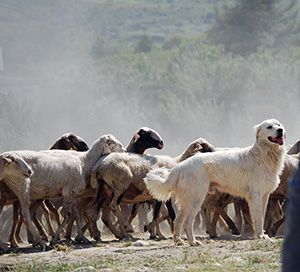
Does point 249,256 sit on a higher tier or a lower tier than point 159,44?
lower

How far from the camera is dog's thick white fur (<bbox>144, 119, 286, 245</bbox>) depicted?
10.5 metres

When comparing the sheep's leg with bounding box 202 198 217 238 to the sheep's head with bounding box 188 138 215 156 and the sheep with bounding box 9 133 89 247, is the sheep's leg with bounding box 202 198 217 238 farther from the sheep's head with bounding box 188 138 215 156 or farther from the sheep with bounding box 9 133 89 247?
the sheep with bounding box 9 133 89 247

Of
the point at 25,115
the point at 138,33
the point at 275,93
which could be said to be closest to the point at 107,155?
the point at 25,115

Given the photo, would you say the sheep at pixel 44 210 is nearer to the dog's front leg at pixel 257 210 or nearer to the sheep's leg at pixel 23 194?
the sheep's leg at pixel 23 194

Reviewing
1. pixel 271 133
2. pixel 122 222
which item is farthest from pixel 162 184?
pixel 122 222

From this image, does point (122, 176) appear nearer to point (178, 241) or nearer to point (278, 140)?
point (178, 241)

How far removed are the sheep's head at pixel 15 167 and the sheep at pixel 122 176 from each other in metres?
1.80

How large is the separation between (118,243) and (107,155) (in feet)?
6.09

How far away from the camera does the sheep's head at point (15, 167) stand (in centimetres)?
1087

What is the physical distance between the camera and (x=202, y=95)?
52531mm

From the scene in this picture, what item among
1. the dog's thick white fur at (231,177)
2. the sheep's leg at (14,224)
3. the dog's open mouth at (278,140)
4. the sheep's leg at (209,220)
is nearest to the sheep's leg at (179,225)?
the dog's thick white fur at (231,177)

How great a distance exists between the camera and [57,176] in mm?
11953

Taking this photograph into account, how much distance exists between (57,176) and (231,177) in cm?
304

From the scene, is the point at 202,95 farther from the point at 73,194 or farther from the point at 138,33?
the point at 73,194
